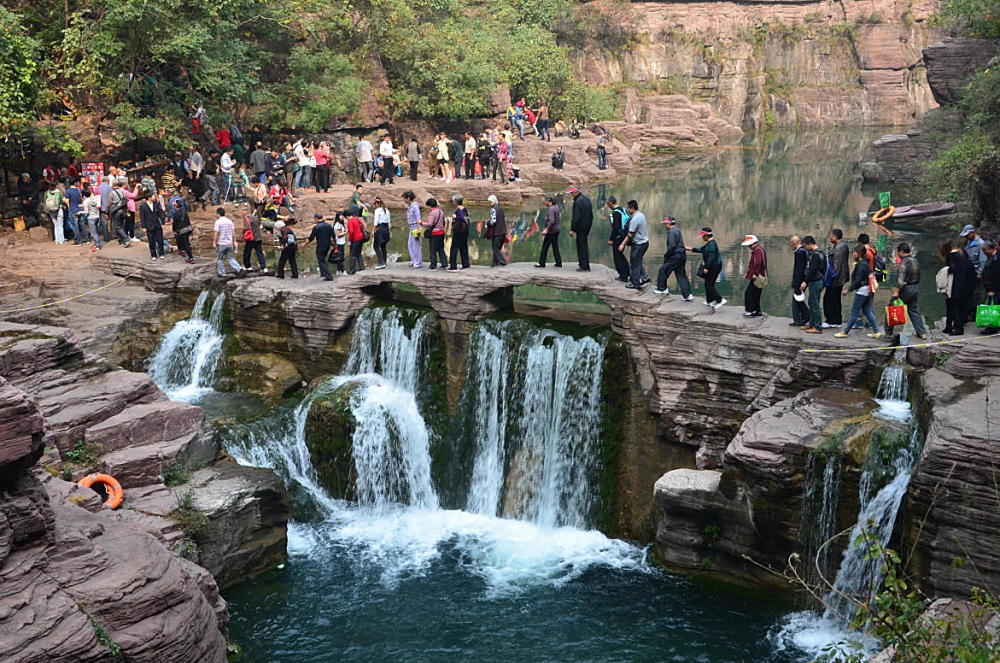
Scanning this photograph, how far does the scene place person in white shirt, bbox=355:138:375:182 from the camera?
115 ft

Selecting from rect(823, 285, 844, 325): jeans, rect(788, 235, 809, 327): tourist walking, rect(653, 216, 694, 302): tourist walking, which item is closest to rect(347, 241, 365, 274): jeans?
rect(653, 216, 694, 302): tourist walking

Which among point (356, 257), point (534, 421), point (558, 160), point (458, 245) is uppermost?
point (558, 160)

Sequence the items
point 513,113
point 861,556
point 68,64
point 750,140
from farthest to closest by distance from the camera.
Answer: point 750,140 < point 513,113 < point 68,64 < point 861,556

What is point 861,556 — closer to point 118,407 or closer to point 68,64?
point 118,407

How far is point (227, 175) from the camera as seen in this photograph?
31000 millimetres

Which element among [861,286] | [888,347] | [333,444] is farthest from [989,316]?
[333,444]

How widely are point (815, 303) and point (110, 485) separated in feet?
39.2

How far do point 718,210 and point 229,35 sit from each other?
18394mm

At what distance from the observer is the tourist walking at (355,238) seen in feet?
71.5

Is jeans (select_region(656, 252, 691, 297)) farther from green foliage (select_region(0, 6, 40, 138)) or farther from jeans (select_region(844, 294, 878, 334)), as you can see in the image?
green foliage (select_region(0, 6, 40, 138))

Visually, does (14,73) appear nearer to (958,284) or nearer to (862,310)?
(862,310)

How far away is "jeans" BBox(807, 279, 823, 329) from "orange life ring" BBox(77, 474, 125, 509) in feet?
38.3

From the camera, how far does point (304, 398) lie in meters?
20.2

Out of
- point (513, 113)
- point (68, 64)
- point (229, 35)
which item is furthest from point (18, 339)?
point (513, 113)
